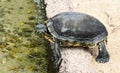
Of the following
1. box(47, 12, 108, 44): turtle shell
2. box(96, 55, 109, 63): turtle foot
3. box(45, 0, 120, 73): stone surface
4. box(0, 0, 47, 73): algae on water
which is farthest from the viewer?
box(0, 0, 47, 73): algae on water

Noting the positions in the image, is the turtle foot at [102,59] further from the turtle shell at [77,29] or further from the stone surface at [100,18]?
the turtle shell at [77,29]

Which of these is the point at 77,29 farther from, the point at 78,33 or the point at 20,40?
the point at 20,40

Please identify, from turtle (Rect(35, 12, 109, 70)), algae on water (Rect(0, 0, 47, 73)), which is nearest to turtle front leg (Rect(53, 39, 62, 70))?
turtle (Rect(35, 12, 109, 70))

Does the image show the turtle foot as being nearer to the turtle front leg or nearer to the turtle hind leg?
the turtle hind leg

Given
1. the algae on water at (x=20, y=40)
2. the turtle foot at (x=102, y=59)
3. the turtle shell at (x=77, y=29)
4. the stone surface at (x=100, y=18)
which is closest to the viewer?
the stone surface at (x=100, y=18)

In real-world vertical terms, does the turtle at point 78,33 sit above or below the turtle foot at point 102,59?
above

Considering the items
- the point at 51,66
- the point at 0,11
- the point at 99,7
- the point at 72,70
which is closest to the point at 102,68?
the point at 72,70

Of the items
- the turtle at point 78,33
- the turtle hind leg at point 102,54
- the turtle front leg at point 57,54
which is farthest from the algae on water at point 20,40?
the turtle hind leg at point 102,54
